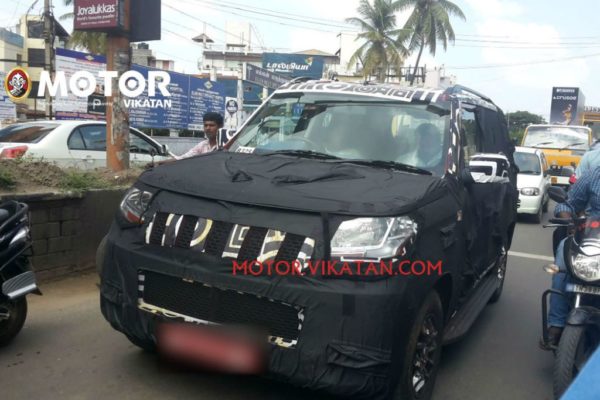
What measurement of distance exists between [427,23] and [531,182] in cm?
3159

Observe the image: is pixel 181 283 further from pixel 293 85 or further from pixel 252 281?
pixel 293 85

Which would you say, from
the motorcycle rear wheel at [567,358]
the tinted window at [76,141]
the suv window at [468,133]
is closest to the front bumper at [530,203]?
the suv window at [468,133]

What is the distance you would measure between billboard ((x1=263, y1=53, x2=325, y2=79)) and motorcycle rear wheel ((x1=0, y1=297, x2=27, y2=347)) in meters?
37.8

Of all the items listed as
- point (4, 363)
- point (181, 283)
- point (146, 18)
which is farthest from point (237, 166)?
point (146, 18)

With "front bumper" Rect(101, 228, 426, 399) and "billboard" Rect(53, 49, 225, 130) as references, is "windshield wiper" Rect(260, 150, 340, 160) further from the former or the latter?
"billboard" Rect(53, 49, 225, 130)

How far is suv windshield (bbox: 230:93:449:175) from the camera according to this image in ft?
12.8

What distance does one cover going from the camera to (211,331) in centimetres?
295

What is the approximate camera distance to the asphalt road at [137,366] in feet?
11.4

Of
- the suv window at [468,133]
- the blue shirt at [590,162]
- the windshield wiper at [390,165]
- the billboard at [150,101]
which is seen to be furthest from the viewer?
the billboard at [150,101]

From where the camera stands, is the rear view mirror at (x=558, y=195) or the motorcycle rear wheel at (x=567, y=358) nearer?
the motorcycle rear wheel at (x=567, y=358)

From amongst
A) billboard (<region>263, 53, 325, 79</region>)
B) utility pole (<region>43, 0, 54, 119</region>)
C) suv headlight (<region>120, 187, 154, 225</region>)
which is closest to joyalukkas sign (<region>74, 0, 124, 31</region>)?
suv headlight (<region>120, 187, 154, 225</region>)

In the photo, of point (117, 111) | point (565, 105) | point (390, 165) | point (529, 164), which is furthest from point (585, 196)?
point (565, 105)

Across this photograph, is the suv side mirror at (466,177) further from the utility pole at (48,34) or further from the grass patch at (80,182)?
the utility pole at (48,34)

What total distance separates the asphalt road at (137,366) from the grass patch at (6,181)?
1036 millimetres
